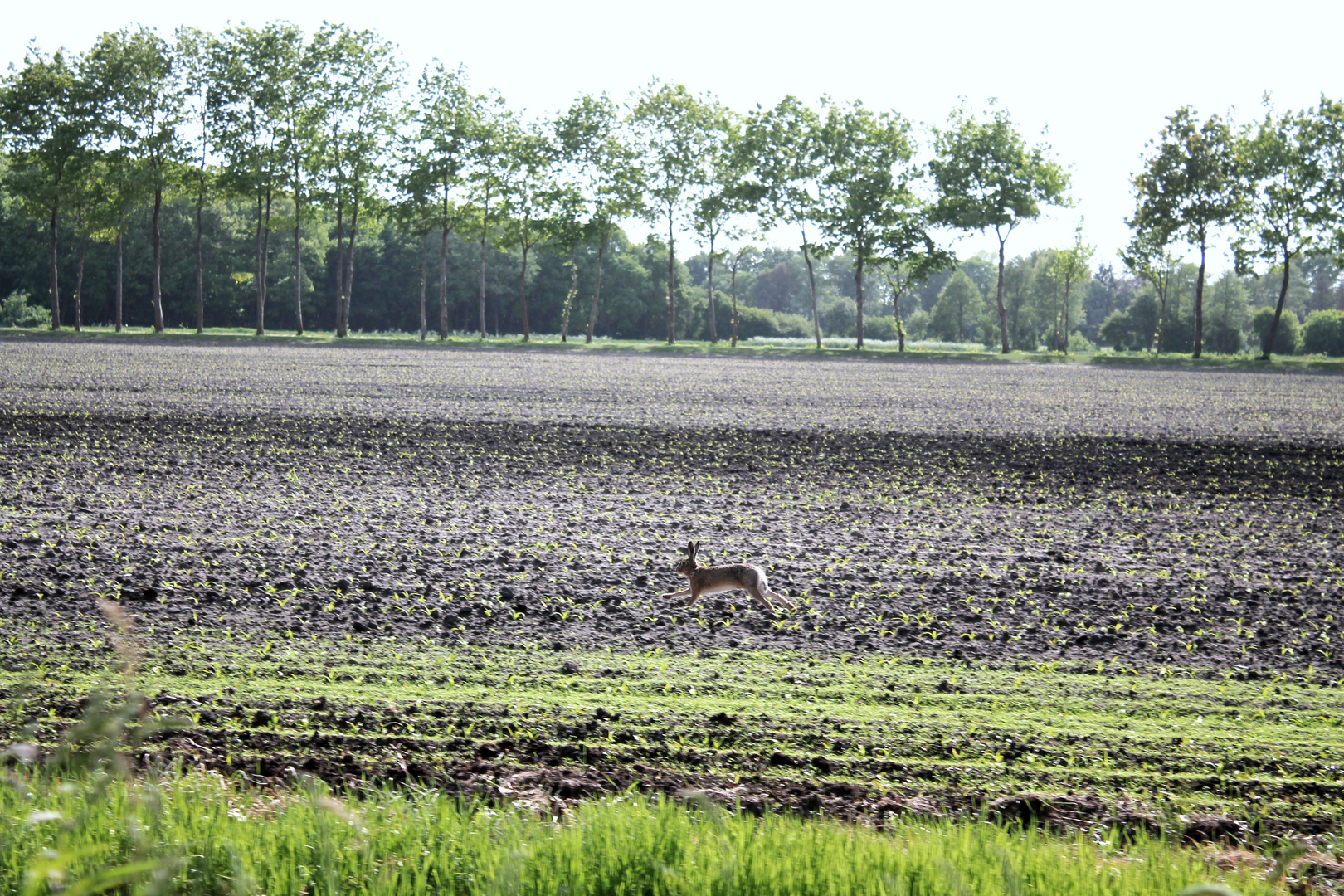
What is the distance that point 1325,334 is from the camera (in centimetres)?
9281

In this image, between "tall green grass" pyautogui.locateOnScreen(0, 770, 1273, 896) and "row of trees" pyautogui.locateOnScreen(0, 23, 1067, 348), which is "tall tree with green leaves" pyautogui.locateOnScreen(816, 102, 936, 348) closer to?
"row of trees" pyautogui.locateOnScreen(0, 23, 1067, 348)

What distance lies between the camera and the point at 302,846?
12.5 ft

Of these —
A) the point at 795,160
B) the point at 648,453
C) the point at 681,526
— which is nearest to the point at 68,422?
the point at 648,453

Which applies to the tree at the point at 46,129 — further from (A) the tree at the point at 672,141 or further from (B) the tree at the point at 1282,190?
(B) the tree at the point at 1282,190

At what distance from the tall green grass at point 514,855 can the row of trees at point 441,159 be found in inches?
2844

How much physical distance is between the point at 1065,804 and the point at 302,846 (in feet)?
12.5

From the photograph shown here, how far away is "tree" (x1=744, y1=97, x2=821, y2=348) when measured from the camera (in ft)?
258

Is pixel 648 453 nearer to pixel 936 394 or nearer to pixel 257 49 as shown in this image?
pixel 936 394

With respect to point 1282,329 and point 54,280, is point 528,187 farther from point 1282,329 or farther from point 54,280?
point 1282,329

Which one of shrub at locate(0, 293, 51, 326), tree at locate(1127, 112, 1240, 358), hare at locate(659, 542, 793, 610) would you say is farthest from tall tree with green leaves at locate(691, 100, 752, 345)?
hare at locate(659, 542, 793, 610)

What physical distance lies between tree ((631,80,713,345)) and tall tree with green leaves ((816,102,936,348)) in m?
8.84

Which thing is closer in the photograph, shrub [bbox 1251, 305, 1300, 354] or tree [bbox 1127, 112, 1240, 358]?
tree [bbox 1127, 112, 1240, 358]

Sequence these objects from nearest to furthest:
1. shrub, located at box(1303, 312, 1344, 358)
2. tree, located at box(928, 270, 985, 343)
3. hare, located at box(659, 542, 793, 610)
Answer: hare, located at box(659, 542, 793, 610) → shrub, located at box(1303, 312, 1344, 358) → tree, located at box(928, 270, 985, 343)

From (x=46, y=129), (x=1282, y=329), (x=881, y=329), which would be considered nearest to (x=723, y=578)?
(x=46, y=129)
